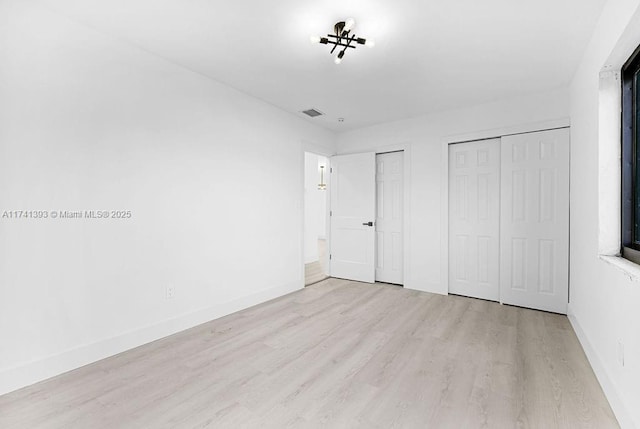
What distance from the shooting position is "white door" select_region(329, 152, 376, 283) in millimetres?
4695

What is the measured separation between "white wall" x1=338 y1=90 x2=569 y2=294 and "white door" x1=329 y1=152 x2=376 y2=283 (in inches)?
22.6

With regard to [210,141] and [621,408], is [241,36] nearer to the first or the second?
[210,141]

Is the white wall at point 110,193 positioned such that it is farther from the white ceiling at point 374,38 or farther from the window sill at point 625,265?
the window sill at point 625,265

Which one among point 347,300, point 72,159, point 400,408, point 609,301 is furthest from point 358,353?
A: point 72,159

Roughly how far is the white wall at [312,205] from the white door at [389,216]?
2.22 m

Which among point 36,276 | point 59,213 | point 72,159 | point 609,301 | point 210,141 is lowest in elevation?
point 609,301

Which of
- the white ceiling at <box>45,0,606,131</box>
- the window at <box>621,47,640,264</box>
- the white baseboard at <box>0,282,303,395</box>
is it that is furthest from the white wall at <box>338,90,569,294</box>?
the white baseboard at <box>0,282,303,395</box>

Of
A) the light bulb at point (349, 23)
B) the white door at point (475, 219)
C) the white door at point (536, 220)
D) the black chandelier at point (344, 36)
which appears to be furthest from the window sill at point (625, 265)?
the light bulb at point (349, 23)

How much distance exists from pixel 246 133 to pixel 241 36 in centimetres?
129

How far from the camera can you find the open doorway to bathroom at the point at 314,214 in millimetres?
5980

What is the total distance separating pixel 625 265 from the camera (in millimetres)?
1707

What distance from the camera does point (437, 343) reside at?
8.47 ft

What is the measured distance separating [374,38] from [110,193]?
2450mm

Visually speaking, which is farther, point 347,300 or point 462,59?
point 347,300
